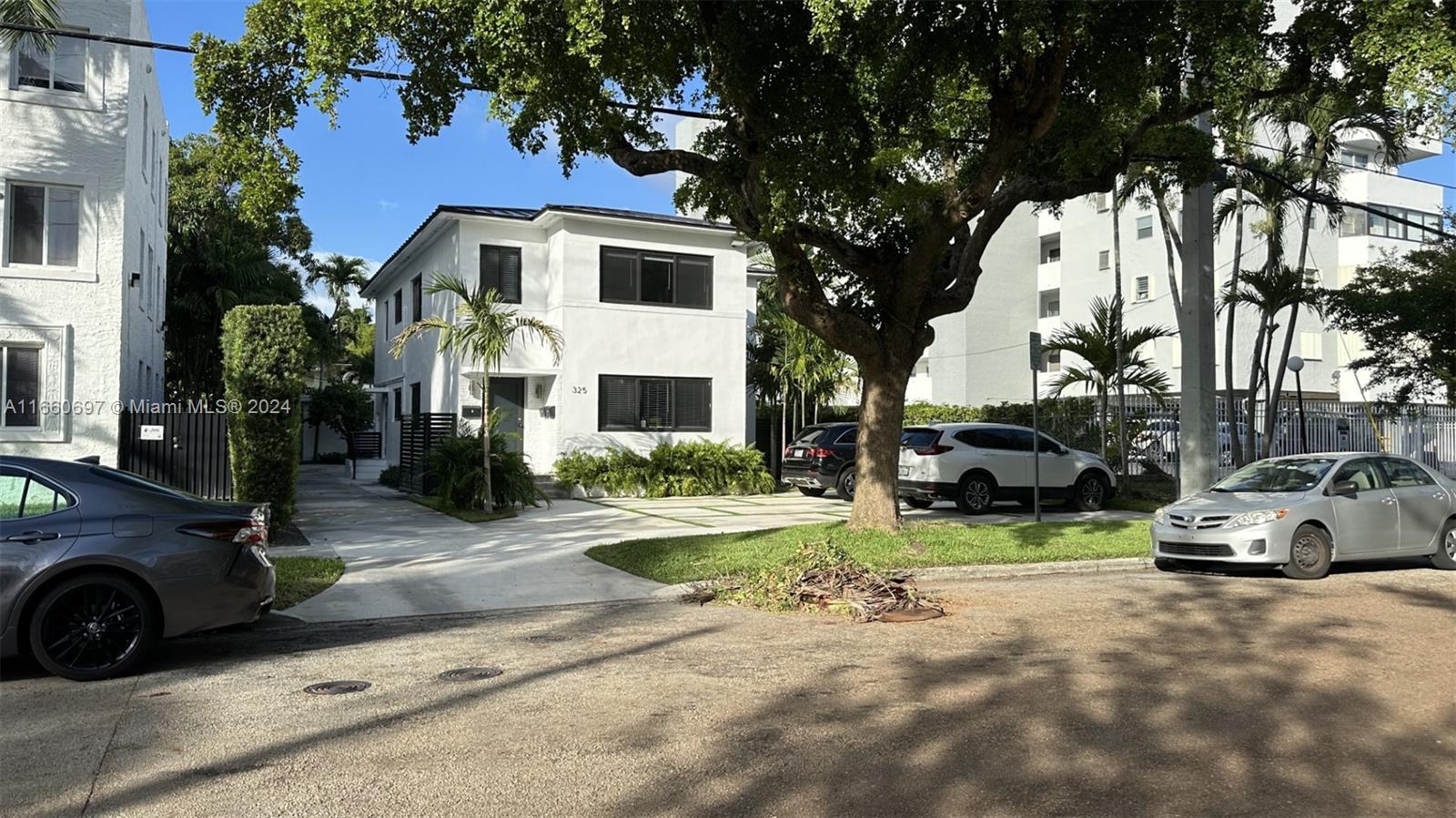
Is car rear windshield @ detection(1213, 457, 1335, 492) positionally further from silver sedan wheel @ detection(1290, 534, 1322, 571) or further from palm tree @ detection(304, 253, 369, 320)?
palm tree @ detection(304, 253, 369, 320)

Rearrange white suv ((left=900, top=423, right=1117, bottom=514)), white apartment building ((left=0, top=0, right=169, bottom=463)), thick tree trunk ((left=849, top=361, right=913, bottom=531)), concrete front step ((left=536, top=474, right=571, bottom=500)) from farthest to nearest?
concrete front step ((left=536, top=474, right=571, bottom=500))
white suv ((left=900, top=423, right=1117, bottom=514))
white apartment building ((left=0, top=0, right=169, bottom=463))
thick tree trunk ((left=849, top=361, right=913, bottom=531))

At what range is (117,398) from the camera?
16344 millimetres

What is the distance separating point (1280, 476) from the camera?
12453mm

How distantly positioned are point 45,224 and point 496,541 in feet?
28.7

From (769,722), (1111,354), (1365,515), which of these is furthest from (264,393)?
(1111,354)

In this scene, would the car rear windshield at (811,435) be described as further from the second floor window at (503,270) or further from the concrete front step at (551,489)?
the second floor window at (503,270)

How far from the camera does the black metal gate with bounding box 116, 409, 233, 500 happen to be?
594 inches

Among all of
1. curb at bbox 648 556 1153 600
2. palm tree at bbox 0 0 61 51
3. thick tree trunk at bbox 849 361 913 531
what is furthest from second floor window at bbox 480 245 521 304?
curb at bbox 648 556 1153 600

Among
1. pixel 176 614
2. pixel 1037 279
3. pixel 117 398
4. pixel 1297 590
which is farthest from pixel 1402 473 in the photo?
pixel 1037 279

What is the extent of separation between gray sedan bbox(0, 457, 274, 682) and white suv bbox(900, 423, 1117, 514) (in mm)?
12891

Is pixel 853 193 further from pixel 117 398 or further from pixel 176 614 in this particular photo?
pixel 117 398

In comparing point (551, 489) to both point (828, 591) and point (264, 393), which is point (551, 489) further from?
point (828, 591)

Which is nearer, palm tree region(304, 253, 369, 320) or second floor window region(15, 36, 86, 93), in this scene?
second floor window region(15, 36, 86, 93)

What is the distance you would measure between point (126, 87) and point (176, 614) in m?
12.7
